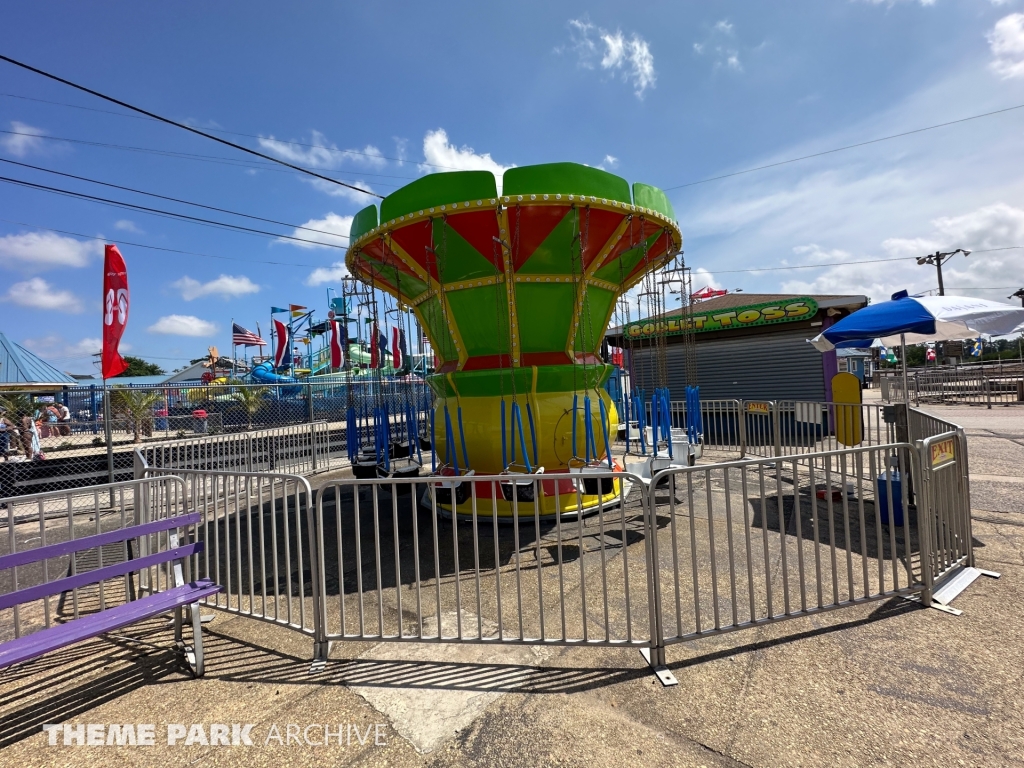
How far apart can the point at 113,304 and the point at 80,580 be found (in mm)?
6007

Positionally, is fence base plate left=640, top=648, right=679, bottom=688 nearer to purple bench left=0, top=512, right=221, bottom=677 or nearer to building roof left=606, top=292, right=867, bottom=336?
purple bench left=0, top=512, right=221, bottom=677

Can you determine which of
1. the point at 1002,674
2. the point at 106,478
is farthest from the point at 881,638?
the point at 106,478

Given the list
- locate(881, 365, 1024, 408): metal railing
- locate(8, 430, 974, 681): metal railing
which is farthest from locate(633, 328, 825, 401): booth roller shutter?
locate(881, 365, 1024, 408): metal railing

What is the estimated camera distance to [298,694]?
2.70 m

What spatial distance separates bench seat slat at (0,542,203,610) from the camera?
2.46 meters

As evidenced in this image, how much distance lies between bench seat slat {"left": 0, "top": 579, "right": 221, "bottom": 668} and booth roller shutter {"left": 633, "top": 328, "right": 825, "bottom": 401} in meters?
11.0

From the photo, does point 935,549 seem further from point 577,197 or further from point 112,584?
point 112,584

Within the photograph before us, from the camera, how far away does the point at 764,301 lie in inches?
628

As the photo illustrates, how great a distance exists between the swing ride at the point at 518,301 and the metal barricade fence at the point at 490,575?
463mm

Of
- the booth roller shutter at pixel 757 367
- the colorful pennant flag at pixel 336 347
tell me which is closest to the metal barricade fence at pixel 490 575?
the booth roller shutter at pixel 757 367

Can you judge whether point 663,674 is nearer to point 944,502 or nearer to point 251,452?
point 944,502

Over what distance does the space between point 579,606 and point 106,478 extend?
9818 millimetres

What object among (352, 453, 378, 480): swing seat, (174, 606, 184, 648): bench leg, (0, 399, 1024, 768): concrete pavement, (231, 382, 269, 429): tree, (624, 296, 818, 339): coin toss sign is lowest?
(0, 399, 1024, 768): concrete pavement

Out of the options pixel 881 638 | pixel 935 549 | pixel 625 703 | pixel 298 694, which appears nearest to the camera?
pixel 625 703
